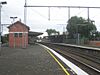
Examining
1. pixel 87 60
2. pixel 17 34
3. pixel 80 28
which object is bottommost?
pixel 87 60

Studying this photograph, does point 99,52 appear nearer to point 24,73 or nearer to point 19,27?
point 24,73

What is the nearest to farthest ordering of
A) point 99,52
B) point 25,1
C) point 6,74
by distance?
point 6,74 → point 99,52 → point 25,1

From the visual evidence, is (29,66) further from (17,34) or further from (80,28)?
(80,28)

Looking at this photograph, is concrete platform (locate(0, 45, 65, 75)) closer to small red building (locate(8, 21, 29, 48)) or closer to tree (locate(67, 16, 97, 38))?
small red building (locate(8, 21, 29, 48))

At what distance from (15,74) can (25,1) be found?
28397 mm

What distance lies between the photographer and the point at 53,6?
145 ft

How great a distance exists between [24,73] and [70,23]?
13453 cm

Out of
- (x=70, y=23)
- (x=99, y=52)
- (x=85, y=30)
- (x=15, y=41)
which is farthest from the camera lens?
(x=70, y=23)

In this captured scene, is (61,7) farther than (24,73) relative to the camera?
Yes

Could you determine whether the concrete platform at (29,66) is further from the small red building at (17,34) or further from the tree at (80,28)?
the tree at (80,28)

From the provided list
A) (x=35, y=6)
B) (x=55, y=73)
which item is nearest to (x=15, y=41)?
(x=35, y=6)

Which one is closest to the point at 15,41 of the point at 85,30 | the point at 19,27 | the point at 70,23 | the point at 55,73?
the point at 19,27

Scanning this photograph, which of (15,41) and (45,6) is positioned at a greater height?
(45,6)

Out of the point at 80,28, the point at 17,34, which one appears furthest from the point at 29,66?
the point at 80,28
